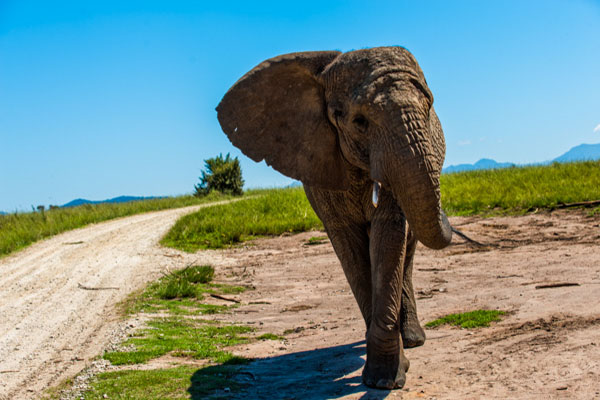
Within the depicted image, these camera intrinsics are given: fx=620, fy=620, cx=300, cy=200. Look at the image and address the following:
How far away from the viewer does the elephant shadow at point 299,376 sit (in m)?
4.88

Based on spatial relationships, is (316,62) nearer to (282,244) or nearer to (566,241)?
(566,241)

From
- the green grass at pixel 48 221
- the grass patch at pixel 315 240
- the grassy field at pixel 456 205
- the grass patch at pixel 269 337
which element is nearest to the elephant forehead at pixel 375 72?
the grass patch at pixel 269 337

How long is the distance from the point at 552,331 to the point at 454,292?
3.03 meters

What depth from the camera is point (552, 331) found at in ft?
17.1

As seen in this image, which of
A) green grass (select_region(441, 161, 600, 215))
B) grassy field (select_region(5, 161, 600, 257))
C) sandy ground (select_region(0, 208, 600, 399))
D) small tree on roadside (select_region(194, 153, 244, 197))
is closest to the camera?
sandy ground (select_region(0, 208, 600, 399))

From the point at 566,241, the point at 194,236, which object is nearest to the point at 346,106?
the point at 566,241

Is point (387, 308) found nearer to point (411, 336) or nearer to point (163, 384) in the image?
point (411, 336)

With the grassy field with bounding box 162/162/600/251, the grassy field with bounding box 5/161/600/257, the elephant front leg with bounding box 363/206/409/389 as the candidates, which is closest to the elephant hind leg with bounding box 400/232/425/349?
the elephant front leg with bounding box 363/206/409/389

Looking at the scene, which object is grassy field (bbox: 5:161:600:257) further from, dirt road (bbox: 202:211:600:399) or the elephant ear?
the elephant ear

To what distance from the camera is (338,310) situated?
837 cm

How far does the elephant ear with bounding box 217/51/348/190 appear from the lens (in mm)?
5152

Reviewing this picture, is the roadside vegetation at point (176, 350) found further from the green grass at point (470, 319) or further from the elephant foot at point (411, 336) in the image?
the green grass at point (470, 319)

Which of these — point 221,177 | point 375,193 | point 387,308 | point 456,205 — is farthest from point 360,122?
point 221,177

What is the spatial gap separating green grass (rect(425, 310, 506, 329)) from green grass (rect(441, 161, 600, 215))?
324 inches
